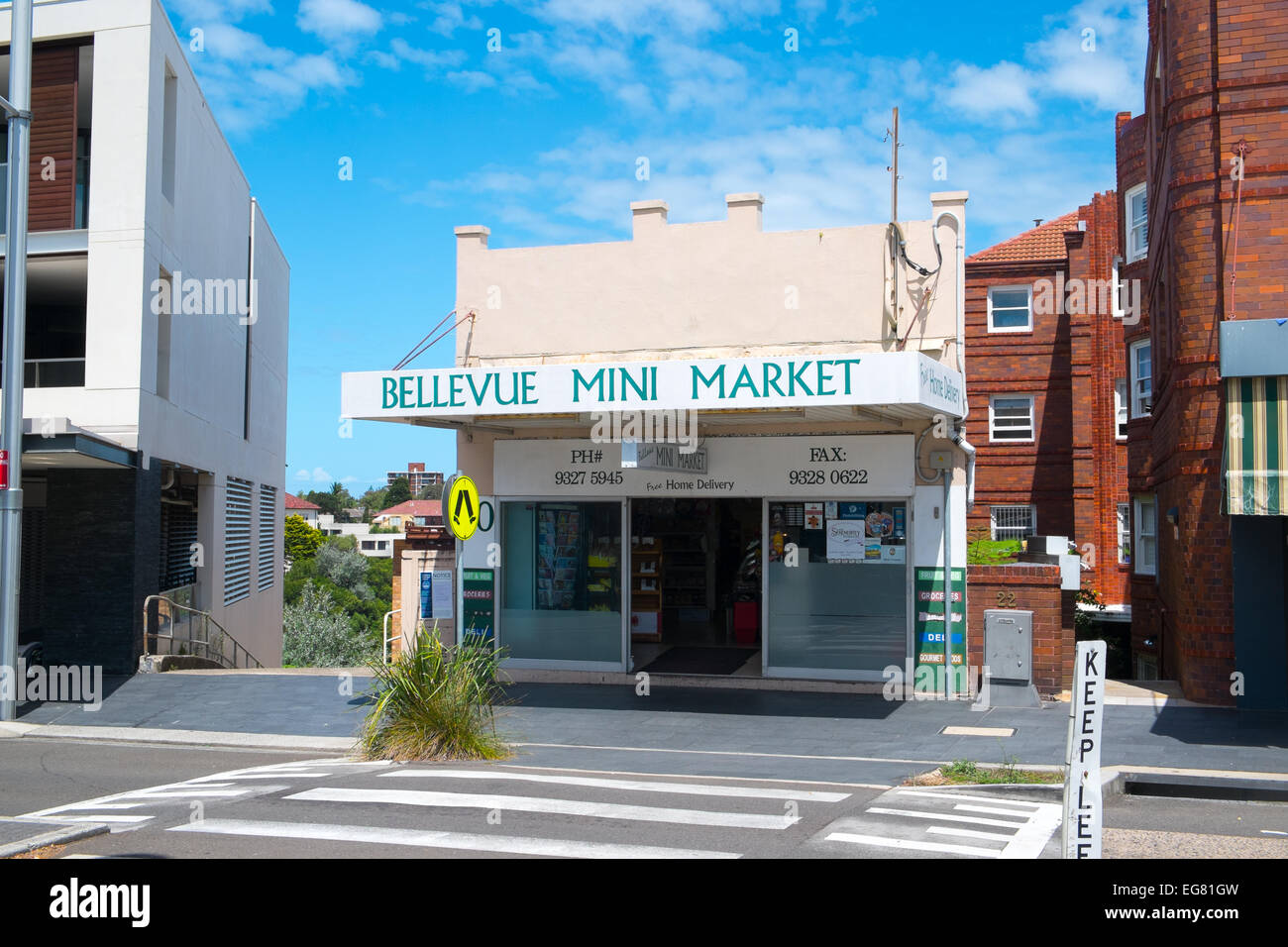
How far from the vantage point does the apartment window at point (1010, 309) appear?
117ft

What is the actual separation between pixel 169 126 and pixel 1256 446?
19031mm

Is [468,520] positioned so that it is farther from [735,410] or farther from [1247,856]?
[1247,856]

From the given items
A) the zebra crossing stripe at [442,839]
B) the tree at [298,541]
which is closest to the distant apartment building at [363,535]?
the tree at [298,541]

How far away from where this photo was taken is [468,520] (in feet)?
45.3

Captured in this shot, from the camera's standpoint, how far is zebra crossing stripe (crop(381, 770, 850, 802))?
32.5 ft

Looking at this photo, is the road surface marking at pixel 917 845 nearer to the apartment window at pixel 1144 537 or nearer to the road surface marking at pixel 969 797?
the road surface marking at pixel 969 797

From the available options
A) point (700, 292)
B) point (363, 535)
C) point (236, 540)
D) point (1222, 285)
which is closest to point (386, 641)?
point (700, 292)

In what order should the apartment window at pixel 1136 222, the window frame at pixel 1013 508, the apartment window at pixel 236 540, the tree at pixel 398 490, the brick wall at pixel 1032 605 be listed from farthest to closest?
the tree at pixel 398 490 → the window frame at pixel 1013 508 → the apartment window at pixel 1136 222 → the apartment window at pixel 236 540 → the brick wall at pixel 1032 605

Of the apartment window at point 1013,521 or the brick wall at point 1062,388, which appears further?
the apartment window at point 1013,521

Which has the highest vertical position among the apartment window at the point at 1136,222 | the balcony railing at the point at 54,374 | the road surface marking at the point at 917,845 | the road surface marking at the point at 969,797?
the apartment window at the point at 1136,222

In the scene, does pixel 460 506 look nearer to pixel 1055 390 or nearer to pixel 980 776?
pixel 980 776

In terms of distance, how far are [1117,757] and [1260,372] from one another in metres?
4.78

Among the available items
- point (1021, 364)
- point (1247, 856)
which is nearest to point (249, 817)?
point (1247, 856)

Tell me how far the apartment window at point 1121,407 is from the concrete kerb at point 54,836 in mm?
31889
